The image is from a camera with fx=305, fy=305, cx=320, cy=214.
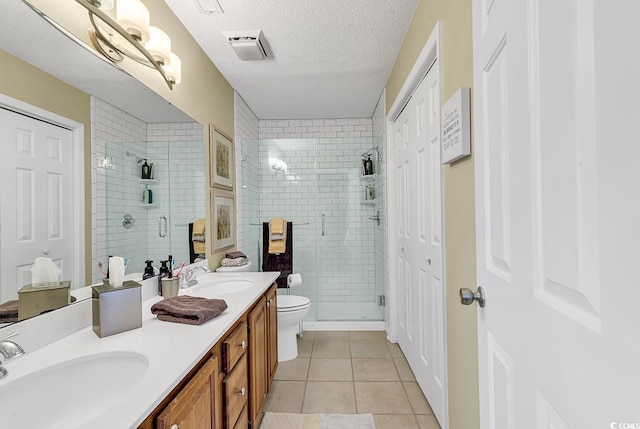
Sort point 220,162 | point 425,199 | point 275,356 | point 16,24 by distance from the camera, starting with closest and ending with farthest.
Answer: point 16,24 < point 425,199 < point 275,356 < point 220,162

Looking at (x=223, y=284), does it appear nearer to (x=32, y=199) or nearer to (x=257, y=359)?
(x=257, y=359)

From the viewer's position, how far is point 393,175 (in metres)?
2.89

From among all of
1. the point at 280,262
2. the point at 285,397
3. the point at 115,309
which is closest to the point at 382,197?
the point at 280,262

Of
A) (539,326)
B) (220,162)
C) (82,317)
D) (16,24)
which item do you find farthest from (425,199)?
(16,24)

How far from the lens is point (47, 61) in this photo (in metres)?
1.09

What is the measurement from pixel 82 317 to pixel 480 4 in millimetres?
1745

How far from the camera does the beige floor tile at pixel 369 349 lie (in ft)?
8.98

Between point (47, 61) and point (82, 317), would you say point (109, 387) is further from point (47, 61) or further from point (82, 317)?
point (47, 61)

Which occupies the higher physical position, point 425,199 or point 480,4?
point 480,4

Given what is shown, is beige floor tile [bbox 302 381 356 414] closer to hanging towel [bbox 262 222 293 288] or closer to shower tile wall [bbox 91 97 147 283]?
hanging towel [bbox 262 222 293 288]

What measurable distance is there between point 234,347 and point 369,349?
6.21ft

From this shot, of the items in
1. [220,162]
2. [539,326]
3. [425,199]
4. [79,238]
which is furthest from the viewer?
[220,162]

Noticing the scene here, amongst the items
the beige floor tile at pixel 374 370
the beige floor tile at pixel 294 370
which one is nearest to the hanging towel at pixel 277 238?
the beige floor tile at pixel 294 370

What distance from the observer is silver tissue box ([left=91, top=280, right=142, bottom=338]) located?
1.08 metres
